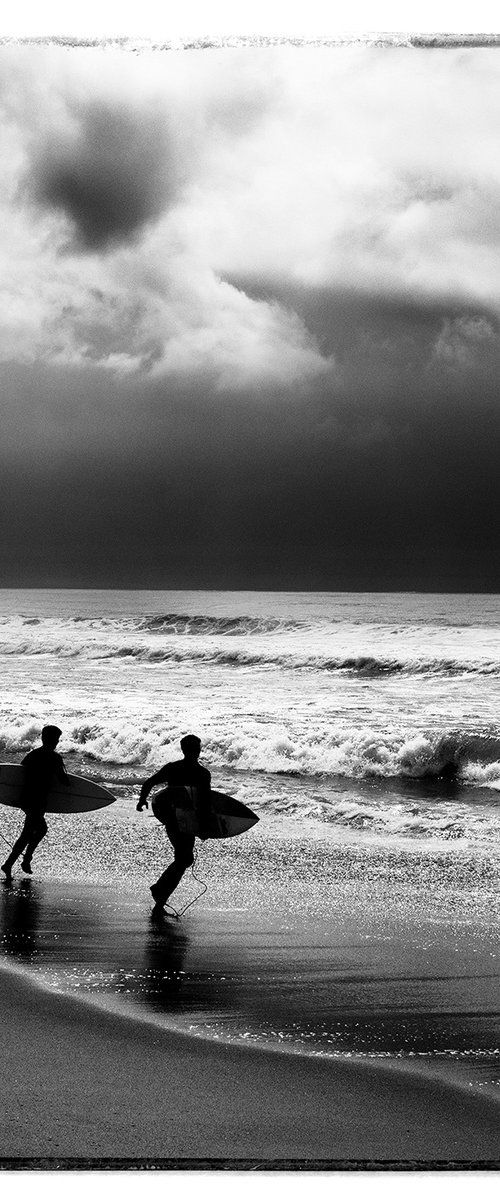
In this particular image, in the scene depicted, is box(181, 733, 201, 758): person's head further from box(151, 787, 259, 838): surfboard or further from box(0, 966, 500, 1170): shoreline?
box(0, 966, 500, 1170): shoreline

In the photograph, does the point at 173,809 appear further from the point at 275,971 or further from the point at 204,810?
the point at 275,971

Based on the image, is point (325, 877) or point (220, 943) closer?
point (220, 943)

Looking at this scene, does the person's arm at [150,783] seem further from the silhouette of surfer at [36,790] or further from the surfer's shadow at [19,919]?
the surfer's shadow at [19,919]

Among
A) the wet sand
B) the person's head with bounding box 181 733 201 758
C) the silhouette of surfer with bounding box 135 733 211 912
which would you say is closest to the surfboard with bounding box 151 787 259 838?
the silhouette of surfer with bounding box 135 733 211 912

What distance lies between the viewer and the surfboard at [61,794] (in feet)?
10.2

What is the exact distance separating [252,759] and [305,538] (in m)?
0.85

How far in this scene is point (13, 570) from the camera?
343 cm

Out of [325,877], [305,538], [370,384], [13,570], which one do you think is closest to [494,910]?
[325,877]

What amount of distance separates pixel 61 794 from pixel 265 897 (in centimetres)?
78

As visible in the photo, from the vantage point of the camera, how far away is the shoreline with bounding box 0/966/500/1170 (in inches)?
80.9

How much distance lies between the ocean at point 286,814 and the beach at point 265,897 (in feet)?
0.03

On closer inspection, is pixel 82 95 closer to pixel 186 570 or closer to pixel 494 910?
pixel 186 570

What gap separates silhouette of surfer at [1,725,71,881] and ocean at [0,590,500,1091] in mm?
106

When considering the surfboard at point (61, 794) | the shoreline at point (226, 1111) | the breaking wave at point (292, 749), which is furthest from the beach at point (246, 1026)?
the breaking wave at point (292, 749)
